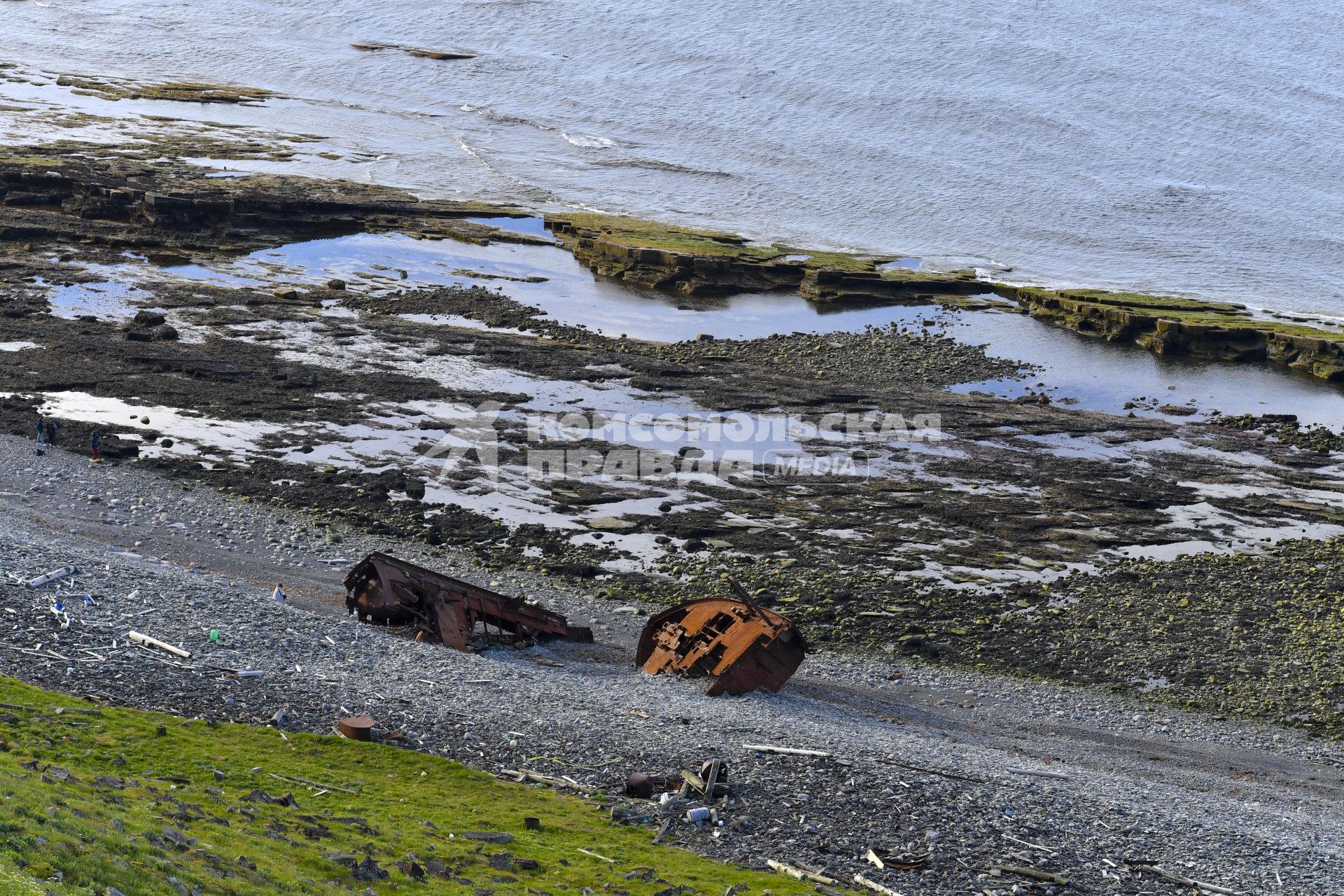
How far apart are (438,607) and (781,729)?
923cm

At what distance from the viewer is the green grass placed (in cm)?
1273

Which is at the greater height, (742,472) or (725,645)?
(742,472)

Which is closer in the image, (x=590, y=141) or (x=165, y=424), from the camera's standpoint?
(x=165, y=424)

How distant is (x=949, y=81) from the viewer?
123 m

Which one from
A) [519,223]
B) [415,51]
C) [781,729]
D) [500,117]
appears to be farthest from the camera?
[415,51]

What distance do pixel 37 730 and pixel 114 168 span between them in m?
72.4

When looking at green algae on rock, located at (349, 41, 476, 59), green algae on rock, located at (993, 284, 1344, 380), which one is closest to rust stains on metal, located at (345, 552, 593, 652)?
green algae on rock, located at (993, 284, 1344, 380)

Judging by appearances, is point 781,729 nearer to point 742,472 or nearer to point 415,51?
point 742,472

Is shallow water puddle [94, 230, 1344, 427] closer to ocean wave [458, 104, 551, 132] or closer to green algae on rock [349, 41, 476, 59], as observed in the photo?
ocean wave [458, 104, 551, 132]

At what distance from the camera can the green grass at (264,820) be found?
12734 millimetres

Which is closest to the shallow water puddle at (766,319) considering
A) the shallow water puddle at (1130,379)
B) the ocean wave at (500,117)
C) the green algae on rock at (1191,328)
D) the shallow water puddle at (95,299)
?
the shallow water puddle at (1130,379)

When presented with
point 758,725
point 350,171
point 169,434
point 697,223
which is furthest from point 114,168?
point 758,725

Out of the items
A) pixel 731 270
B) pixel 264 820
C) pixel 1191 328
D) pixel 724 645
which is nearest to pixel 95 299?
pixel 731 270

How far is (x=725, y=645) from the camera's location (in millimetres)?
26828
